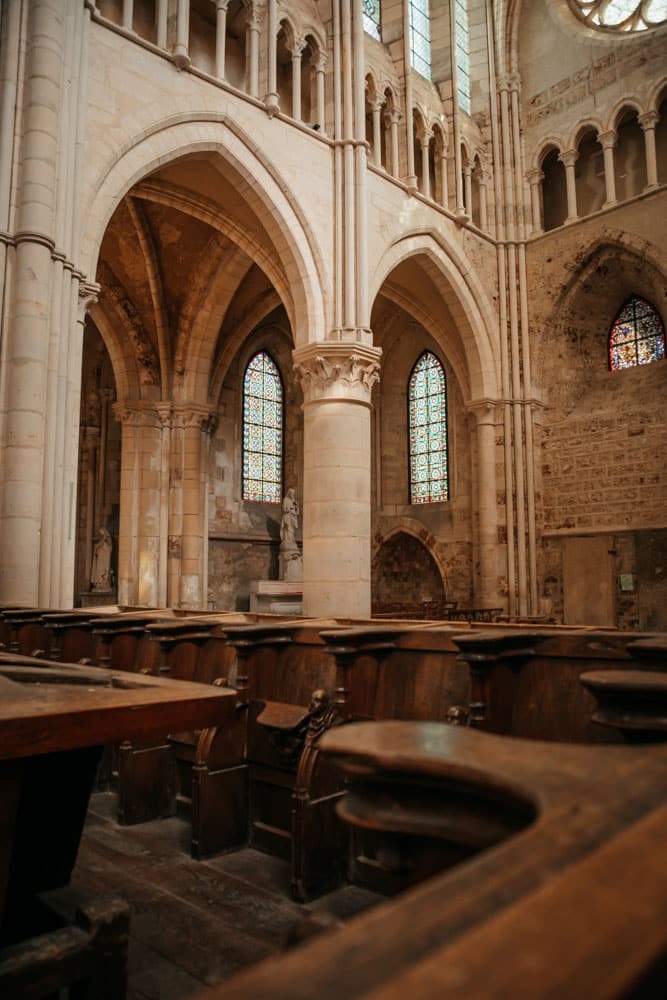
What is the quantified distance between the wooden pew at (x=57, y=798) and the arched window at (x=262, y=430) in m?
15.2

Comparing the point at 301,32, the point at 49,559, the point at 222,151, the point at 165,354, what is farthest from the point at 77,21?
the point at 165,354

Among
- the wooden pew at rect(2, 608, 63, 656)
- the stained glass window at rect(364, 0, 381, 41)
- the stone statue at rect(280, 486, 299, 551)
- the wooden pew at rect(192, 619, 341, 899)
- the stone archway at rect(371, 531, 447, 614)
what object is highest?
the stained glass window at rect(364, 0, 381, 41)

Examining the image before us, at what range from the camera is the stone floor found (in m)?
2.50

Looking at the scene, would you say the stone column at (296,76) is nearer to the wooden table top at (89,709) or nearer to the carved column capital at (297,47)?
the carved column capital at (297,47)

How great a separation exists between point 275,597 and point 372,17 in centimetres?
1097

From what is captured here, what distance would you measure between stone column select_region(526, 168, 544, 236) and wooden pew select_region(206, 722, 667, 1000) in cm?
1540

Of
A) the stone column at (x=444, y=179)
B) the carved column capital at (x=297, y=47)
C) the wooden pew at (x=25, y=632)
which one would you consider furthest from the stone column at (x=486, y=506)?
the wooden pew at (x=25, y=632)

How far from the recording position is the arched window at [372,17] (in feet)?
44.5

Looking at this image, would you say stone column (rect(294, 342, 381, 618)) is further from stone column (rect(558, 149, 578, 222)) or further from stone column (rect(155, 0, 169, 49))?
stone column (rect(558, 149, 578, 222))

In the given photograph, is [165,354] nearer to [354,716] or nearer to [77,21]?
[77,21]

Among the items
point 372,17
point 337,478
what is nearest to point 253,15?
point 372,17

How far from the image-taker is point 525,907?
0.63m

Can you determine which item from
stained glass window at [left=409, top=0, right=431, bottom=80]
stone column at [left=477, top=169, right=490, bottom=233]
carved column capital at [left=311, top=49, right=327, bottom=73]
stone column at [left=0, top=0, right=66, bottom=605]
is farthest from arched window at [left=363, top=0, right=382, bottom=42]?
stone column at [left=0, top=0, right=66, bottom=605]

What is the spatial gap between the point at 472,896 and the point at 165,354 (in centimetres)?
1534
